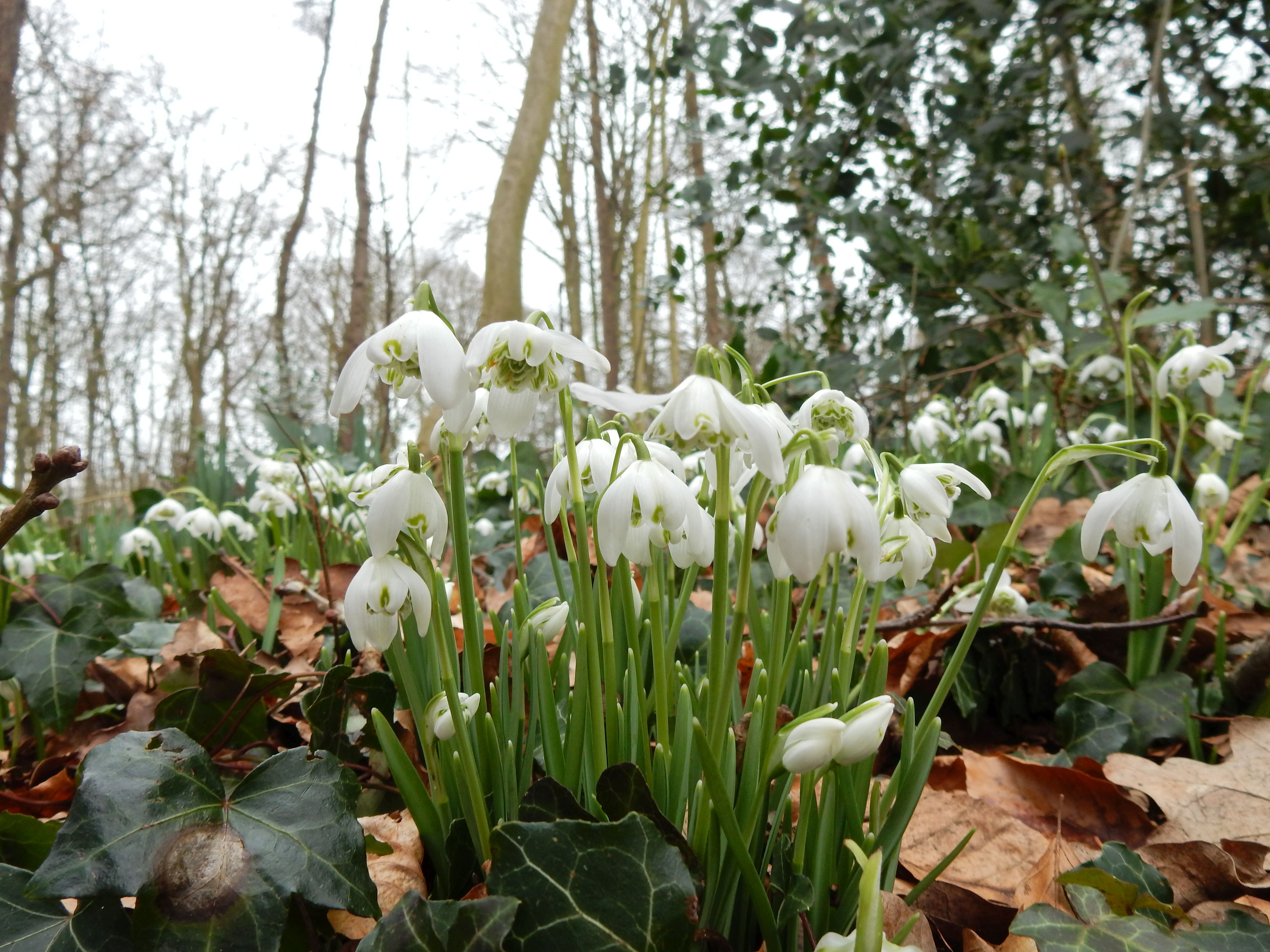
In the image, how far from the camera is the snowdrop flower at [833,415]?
0.87m

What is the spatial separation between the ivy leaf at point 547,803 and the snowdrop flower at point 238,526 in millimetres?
2285

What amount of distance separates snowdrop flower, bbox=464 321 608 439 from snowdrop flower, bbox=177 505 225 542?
6.36 feet

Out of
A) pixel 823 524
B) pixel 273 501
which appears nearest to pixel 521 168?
pixel 273 501

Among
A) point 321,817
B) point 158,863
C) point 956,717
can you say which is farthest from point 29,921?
point 956,717

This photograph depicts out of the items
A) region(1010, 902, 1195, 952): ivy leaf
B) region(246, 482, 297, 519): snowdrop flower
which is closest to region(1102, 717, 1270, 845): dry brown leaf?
region(1010, 902, 1195, 952): ivy leaf

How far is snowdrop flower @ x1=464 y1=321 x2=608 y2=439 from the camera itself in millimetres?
667

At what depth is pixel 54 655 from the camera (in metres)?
1.41

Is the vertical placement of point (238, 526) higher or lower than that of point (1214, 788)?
higher

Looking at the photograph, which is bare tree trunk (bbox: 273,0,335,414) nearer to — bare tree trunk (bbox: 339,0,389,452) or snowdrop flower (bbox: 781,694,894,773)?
bare tree trunk (bbox: 339,0,389,452)

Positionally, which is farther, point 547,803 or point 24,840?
point 24,840

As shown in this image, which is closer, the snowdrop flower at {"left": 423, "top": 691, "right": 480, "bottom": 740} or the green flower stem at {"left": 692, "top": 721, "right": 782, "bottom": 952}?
the green flower stem at {"left": 692, "top": 721, "right": 782, "bottom": 952}

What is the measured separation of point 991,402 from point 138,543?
10.5ft

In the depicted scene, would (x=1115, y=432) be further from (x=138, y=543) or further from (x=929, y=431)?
(x=138, y=543)

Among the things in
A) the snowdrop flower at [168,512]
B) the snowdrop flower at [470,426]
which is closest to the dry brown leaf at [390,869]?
the snowdrop flower at [470,426]
